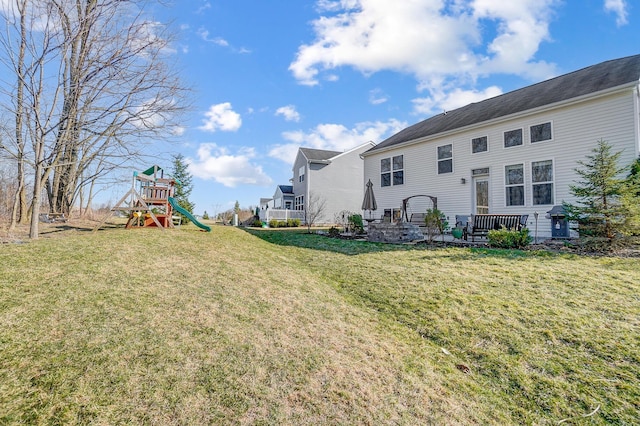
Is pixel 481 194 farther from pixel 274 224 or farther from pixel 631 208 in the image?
pixel 274 224

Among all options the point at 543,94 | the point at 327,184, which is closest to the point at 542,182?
the point at 543,94

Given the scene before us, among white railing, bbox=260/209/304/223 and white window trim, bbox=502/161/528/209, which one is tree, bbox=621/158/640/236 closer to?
white window trim, bbox=502/161/528/209

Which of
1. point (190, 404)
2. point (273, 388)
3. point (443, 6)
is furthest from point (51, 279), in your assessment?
point (443, 6)

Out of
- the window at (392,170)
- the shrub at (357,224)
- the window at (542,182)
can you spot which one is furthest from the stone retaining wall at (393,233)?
the window at (392,170)

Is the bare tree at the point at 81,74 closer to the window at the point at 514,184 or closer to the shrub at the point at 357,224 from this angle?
the shrub at the point at 357,224

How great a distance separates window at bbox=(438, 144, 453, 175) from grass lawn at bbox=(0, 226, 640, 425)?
338 inches

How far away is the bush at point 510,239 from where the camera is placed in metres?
8.18

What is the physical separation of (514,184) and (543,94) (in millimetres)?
3595

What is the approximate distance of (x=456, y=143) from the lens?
1329 centimetres

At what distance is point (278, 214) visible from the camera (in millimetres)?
23422

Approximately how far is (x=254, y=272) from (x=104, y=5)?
26.2 feet

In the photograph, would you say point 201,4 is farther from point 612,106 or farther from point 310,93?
point 612,106

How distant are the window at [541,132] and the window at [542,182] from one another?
2.66 feet

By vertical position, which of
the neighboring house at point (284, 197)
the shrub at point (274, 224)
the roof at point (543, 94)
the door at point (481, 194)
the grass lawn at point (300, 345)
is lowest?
the grass lawn at point (300, 345)
